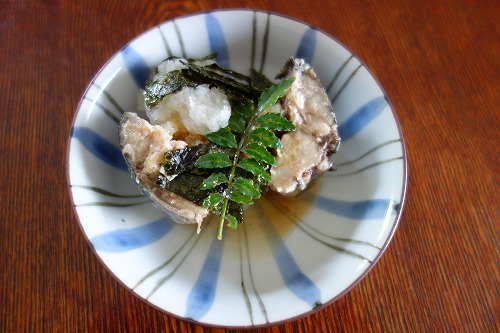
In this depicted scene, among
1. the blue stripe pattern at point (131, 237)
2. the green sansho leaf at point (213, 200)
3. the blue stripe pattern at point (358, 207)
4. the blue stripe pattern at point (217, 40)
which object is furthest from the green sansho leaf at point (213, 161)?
the blue stripe pattern at point (217, 40)

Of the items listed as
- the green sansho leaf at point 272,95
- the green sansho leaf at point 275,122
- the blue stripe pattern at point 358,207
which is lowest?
the blue stripe pattern at point 358,207

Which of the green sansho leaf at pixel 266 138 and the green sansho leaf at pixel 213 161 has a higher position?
the green sansho leaf at pixel 266 138

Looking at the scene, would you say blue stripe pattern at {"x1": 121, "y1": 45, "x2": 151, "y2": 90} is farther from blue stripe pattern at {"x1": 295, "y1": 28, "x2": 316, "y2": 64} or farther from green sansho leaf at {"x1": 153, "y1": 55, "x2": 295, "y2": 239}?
blue stripe pattern at {"x1": 295, "y1": 28, "x2": 316, "y2": 64}

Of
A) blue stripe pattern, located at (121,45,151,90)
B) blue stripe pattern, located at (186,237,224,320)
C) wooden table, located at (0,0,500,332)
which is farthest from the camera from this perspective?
blue stripe pattern, located at (121,45,151,90)

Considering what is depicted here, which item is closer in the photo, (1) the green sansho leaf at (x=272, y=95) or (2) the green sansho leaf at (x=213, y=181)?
(2) the green sansho leaf at (x=213, y=181)

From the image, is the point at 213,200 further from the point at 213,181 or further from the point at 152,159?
the point at 152,159

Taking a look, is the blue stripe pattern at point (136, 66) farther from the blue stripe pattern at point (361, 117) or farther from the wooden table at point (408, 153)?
the blue stripe pattern at point (361, 117)

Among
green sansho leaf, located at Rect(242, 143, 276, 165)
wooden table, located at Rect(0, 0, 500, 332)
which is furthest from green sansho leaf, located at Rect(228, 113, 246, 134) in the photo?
wooden table, located at Rect(0, 0, 500, 332)

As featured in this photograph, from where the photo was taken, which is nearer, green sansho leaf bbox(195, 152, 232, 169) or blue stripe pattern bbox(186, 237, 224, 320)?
blue stripe pattern bbox(186, 237, 224, 320)
